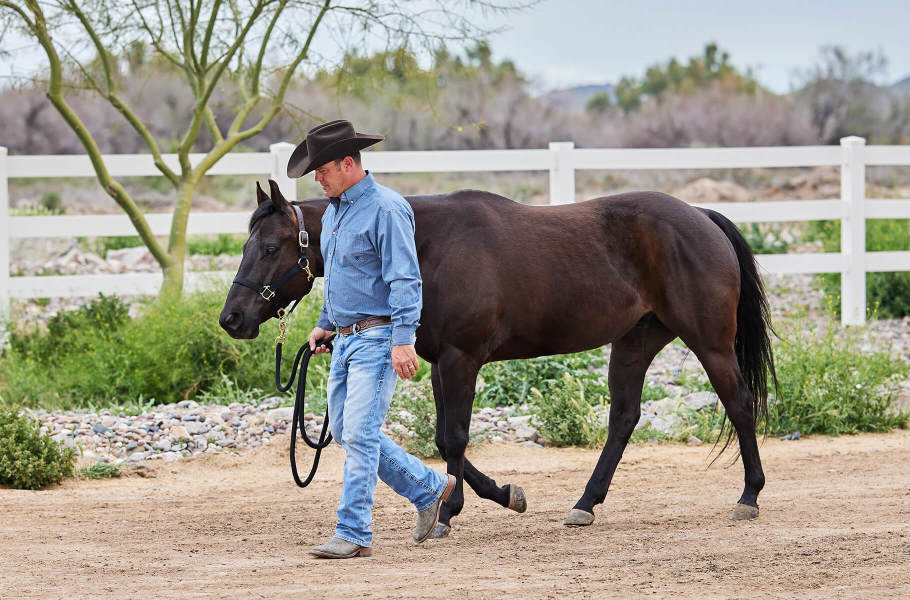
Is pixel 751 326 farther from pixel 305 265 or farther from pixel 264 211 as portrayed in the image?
pixel 264 211

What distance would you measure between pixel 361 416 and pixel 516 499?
3.76 feet

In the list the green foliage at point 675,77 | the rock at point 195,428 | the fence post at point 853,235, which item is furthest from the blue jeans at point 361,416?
the green foliage at point 675,77

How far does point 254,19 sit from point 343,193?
7162mm

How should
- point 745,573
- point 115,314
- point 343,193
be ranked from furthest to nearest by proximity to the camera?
point 115,314 → point 343,193 → point 745,573

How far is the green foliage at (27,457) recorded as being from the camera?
22.0 feet

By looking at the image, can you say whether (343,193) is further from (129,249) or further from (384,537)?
(129,249)

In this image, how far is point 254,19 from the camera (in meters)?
11.4

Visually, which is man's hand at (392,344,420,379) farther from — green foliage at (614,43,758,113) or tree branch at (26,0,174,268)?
green foliage at (614,43,758,113)

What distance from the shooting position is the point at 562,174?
11531mm

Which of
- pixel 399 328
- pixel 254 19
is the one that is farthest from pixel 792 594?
pixel 254 19

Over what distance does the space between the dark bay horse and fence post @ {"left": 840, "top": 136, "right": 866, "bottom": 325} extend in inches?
255

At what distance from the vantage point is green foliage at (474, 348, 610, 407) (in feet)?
28.9

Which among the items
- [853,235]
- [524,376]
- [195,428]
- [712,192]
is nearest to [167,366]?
[195,428]

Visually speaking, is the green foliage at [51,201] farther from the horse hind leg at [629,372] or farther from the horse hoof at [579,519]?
the horse hoof at [579,519]
